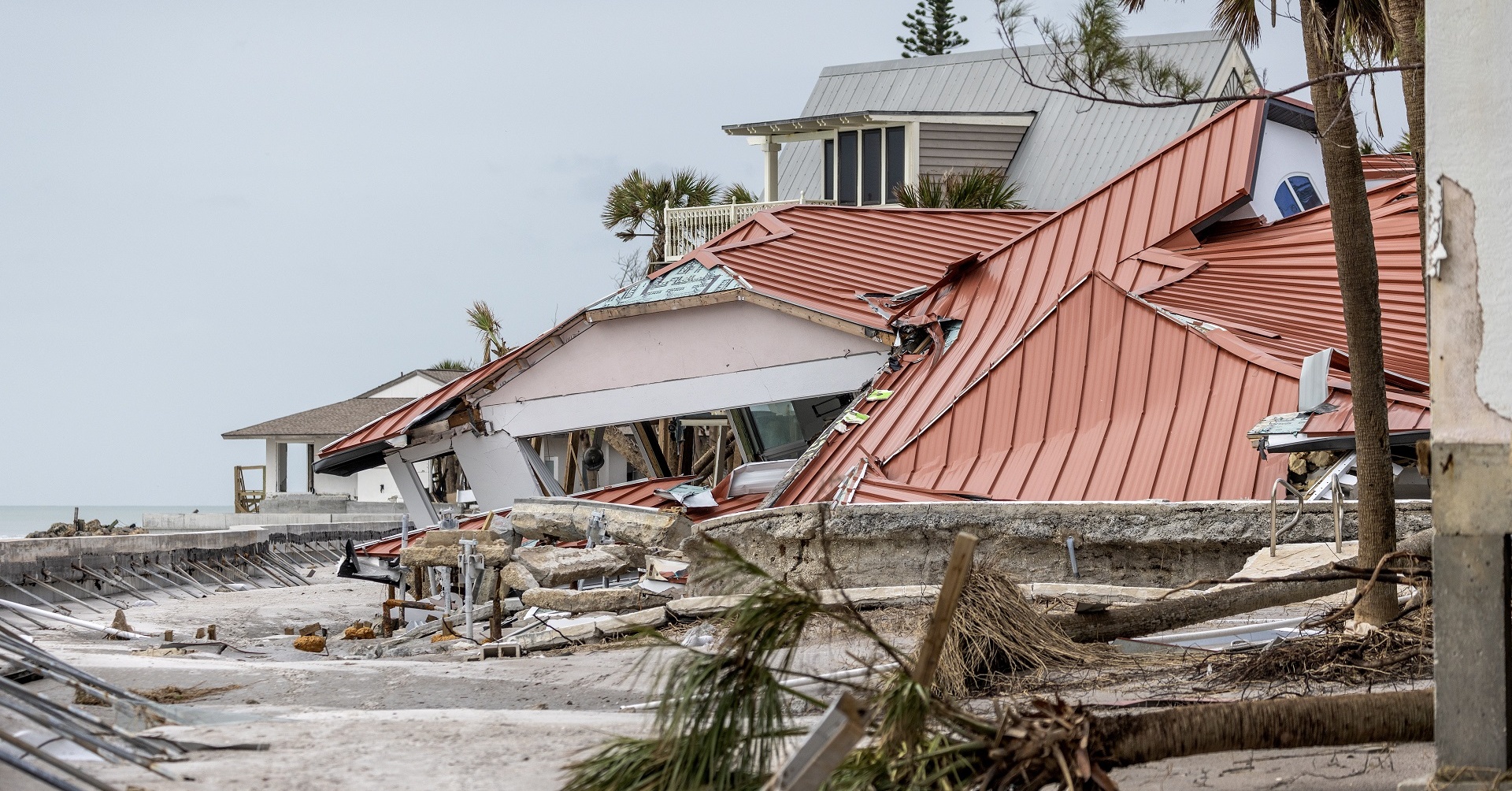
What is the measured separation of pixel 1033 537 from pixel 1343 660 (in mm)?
5076

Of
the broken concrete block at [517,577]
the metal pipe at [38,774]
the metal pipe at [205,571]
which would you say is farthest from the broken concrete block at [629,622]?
the metal pipe at [205,571]

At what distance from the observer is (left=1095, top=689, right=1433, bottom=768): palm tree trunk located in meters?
4.66

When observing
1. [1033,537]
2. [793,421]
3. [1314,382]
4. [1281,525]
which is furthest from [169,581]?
[1281,525]

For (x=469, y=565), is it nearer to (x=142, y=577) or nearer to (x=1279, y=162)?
(x=1279, y=162)

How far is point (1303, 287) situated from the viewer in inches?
645

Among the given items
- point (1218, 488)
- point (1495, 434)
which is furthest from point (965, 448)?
point (1495, 434)

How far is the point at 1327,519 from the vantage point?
10.9 m

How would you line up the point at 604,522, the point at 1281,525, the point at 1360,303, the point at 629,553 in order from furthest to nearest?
the point at 604,522 < the point at 629,553 < the point at 1281,525 < the point at 1360,303

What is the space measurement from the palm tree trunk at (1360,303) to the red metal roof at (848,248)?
12.3 meters

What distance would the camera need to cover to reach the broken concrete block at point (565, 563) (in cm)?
1377

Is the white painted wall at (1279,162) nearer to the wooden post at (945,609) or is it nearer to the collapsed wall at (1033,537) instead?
the collapsed wall at (1033,537)

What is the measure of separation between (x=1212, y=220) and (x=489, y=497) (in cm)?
1138

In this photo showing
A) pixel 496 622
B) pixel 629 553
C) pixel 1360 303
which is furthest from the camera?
pixel 629 553

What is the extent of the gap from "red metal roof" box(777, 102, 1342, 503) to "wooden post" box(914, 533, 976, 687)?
925 centimetres
